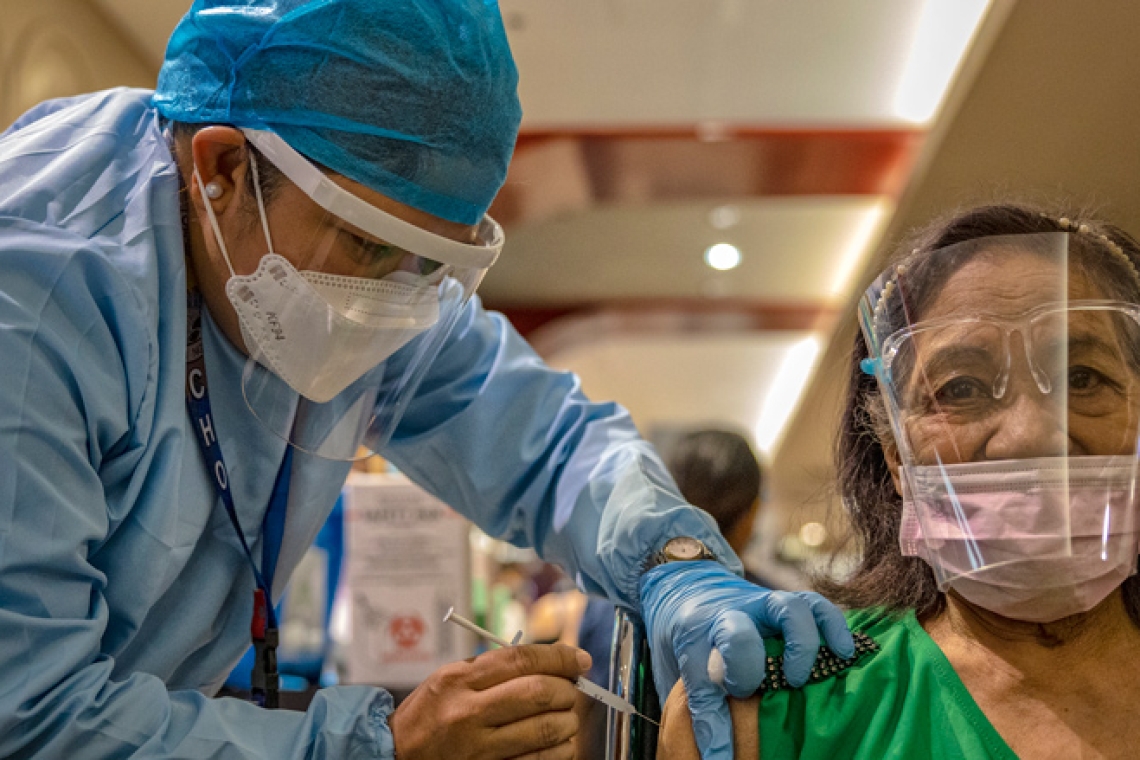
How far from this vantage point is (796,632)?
3.83ft

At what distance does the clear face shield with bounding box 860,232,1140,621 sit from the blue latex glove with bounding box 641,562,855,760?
136 millimetres

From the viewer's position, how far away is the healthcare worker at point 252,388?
1.09m

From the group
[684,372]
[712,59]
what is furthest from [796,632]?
[684,372]

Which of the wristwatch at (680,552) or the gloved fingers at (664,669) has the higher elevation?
the wristwatch at (680,552)

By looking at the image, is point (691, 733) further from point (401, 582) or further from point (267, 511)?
point (401, 582)

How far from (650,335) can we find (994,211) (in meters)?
6.90

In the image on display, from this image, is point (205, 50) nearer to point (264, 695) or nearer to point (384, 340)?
point (384, 340)

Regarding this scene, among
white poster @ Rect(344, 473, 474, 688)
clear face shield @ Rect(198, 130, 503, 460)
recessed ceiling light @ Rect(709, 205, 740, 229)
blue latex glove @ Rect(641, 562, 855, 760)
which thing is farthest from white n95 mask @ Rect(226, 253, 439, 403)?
recessed ceiling light @ Rect(709, 205, 740, 229)

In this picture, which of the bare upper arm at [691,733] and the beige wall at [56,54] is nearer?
the bare upper arm at [691,733]

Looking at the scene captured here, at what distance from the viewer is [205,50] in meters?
1.29

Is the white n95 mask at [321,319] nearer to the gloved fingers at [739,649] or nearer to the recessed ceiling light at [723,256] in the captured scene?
the gloved fingers at [739,649]

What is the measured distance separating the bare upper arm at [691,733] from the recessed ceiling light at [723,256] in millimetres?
5757

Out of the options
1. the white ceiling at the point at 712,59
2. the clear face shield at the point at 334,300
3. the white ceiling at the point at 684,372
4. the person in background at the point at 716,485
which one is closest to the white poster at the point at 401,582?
the person in background at the point at 716,485

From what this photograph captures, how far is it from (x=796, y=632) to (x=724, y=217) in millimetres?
5249
